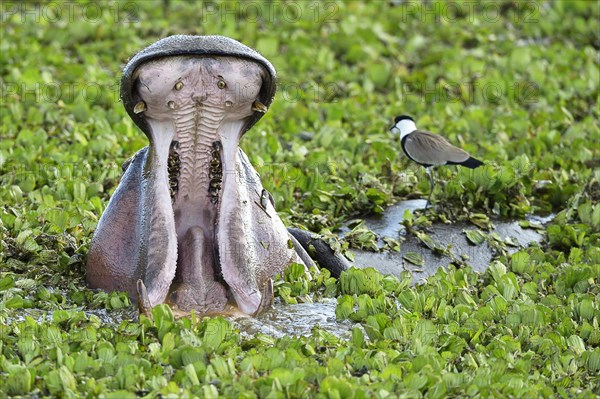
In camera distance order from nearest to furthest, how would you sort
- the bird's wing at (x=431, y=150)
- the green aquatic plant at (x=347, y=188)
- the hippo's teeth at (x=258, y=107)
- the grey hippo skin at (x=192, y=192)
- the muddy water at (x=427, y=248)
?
the green aquatic plant at (x=347, y=188)
the grey hippo skin at (x=192, y=192)
the hippo's teeth at (x=258, y=107)
the muddy water at (x=427, y=248)
the bird's wing at (x=431, y=150)

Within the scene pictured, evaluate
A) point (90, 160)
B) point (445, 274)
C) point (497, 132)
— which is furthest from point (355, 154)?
point (445, 274)

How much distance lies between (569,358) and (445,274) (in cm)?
124

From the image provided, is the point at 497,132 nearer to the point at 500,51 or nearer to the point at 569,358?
the point at 500,51

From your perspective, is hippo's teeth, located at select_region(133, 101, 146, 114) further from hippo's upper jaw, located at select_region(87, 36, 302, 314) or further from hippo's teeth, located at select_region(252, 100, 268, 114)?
hippo's teeth, located at select_region(252, 100, 268, 114)

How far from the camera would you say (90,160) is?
7.79m

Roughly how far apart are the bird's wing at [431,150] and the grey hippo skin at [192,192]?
174 cm

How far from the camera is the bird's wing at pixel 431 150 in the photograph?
7129 mm

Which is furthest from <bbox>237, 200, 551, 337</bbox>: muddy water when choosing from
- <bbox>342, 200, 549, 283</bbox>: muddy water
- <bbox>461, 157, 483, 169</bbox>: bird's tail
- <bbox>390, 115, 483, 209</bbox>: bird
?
<bbox>461, 157, 483, 169</bbox>: bird's tail

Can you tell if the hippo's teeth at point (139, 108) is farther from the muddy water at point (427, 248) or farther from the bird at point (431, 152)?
the bird at point (431, 152)

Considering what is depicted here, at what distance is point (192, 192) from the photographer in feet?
17.4

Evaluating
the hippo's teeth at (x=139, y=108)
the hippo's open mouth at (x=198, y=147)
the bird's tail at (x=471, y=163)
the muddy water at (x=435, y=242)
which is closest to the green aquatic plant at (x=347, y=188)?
the muddy water at (x=435, y=242)

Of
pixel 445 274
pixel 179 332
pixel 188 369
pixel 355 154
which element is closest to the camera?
pixel 188 369

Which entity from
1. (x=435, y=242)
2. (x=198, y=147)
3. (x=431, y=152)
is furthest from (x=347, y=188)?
(x=198, y=147)

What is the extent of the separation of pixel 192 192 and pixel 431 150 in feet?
7.33
